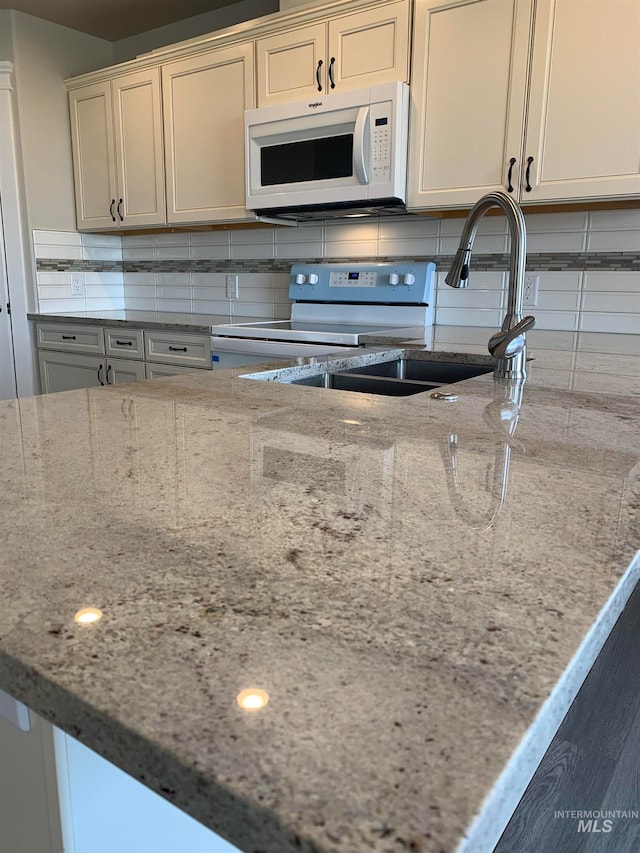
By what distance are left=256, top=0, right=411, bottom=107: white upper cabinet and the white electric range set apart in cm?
75

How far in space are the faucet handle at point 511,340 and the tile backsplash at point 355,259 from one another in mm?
1421

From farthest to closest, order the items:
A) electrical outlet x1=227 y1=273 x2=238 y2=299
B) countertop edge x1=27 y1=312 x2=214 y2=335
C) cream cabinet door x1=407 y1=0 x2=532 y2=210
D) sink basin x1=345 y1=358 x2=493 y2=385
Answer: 1. electrical outlet x1=227 y1=273 x2=238 y2=299
2. countertop edge x1=27 y1=312 x2=214 y2=335
3. cream cabinet door x1=407 y1=0 x2=532 y2=210
4. sink basin x1=345 y1=358 x2=493 y2=385

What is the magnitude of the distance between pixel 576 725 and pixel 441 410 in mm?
1034

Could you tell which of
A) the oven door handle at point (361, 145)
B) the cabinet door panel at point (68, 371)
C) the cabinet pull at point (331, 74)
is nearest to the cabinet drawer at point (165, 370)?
the cabinet door panel at point (68, 371)

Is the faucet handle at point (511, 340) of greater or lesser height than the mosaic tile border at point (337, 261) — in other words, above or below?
below

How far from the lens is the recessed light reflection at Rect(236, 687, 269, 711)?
0.31 m

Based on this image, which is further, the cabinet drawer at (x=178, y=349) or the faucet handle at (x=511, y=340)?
the cabinet drawer at (x=178, y=349)

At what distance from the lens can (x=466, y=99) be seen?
2328mm

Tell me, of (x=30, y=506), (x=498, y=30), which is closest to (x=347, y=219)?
(x=498, y=30)

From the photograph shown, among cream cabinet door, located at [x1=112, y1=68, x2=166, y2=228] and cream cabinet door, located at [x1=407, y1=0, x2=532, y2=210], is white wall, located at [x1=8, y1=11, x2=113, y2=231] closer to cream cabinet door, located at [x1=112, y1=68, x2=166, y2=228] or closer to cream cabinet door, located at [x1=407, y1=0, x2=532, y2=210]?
cream cabinet door, located at [x1=112, y1=68, x2=166, y2=228]

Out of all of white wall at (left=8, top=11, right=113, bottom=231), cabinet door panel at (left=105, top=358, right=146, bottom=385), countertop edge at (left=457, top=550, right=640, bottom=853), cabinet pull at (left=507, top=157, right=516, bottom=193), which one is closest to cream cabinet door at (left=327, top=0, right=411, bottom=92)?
cabinet pull at (left=507, top=157, right=516, bottom=193)

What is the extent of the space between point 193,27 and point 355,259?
1.66 m

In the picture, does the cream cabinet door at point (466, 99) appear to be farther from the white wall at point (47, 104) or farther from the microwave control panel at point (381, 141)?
the white wall at point (47, 104)

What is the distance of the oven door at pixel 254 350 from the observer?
2.44 m
